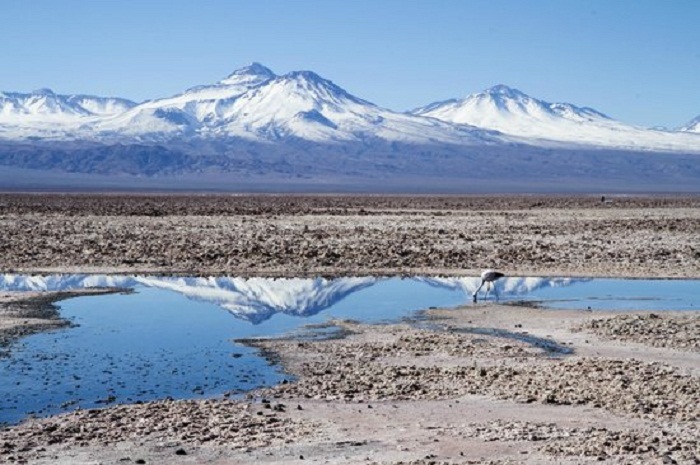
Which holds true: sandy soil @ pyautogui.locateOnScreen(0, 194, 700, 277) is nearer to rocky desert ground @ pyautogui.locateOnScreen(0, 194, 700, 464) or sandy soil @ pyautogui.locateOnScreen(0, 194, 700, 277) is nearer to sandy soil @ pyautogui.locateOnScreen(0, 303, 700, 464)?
rocky desert ground @ pyautogui.locateOnScreen(0, 194, 700, 464)

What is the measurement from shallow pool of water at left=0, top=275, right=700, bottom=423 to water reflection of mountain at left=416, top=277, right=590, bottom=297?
0.03 meters

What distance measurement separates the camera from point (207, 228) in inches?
1581

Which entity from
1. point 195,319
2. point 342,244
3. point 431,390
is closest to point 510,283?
point 342,244

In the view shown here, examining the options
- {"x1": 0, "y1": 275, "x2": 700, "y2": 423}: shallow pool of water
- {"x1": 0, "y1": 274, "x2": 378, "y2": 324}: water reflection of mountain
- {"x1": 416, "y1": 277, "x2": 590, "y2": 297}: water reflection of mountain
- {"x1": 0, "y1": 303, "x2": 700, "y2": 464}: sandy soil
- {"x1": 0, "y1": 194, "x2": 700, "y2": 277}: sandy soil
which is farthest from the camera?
{"x1": 0, "y1": 194, "x2": 700, "y2": 277}: sandy soil

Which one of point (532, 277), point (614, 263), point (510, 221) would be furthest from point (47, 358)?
point (510, 221)

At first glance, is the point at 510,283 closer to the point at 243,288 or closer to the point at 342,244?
the point at 243,288

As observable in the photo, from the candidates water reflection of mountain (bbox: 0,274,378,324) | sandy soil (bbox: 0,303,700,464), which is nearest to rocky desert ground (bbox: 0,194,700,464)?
sandy soil (bbox: 0,303,700,464)

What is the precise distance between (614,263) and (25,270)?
1509 centimetres

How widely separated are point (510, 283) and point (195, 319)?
29.0 feet

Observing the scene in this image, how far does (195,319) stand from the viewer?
65.3 ft

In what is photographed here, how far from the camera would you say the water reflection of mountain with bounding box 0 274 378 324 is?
2156cm

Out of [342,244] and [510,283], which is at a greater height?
[342,244]

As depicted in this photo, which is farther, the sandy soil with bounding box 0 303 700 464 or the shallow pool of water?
the shallow pool of water

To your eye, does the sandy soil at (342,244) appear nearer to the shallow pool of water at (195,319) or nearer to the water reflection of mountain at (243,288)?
the water reflection of mountain at (243,288)
